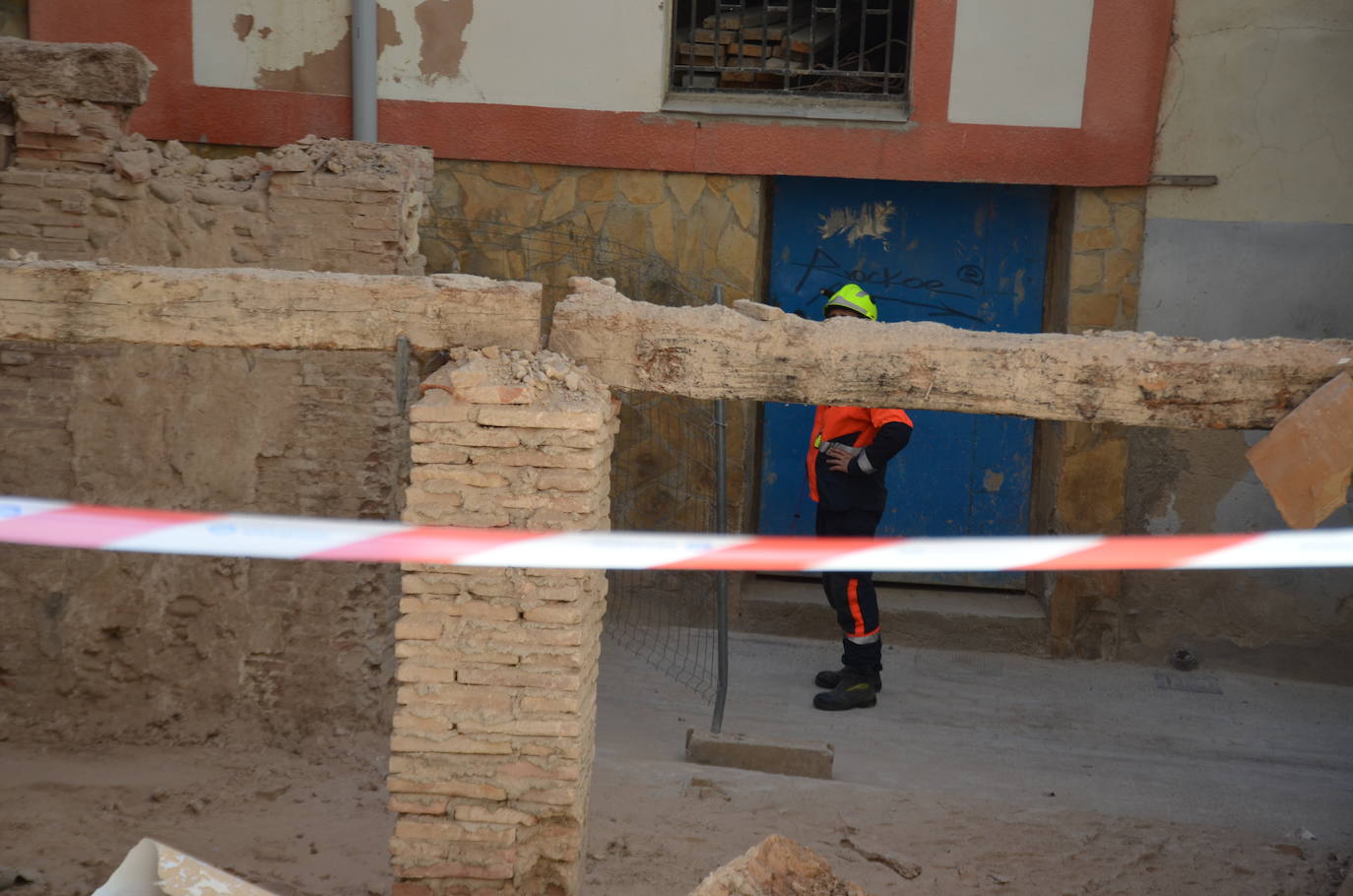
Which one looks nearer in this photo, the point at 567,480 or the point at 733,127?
the point at 567,480

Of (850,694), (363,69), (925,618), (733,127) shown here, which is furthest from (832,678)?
(363,69)

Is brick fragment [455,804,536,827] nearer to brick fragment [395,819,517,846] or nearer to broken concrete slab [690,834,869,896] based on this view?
brick fragment [395,819,517,846]

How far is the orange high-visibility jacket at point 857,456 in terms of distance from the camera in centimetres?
695

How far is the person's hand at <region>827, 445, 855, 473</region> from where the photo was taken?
704cm

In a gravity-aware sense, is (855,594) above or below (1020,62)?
below

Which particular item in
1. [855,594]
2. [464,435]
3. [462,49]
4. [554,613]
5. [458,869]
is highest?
[462,49]

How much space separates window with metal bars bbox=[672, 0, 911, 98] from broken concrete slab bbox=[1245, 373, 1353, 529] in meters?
4.47

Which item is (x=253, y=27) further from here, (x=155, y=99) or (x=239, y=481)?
(x=239, y=481)

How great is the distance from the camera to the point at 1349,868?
5.43 meters

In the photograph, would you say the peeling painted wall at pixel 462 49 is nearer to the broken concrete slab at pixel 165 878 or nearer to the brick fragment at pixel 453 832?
the brick fragment at pixel 453 832

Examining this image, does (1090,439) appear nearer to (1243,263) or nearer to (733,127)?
(1243,263)

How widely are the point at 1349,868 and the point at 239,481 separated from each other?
4964 millimetres

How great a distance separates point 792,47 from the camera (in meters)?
8.31

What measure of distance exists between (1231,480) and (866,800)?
11.4ft
